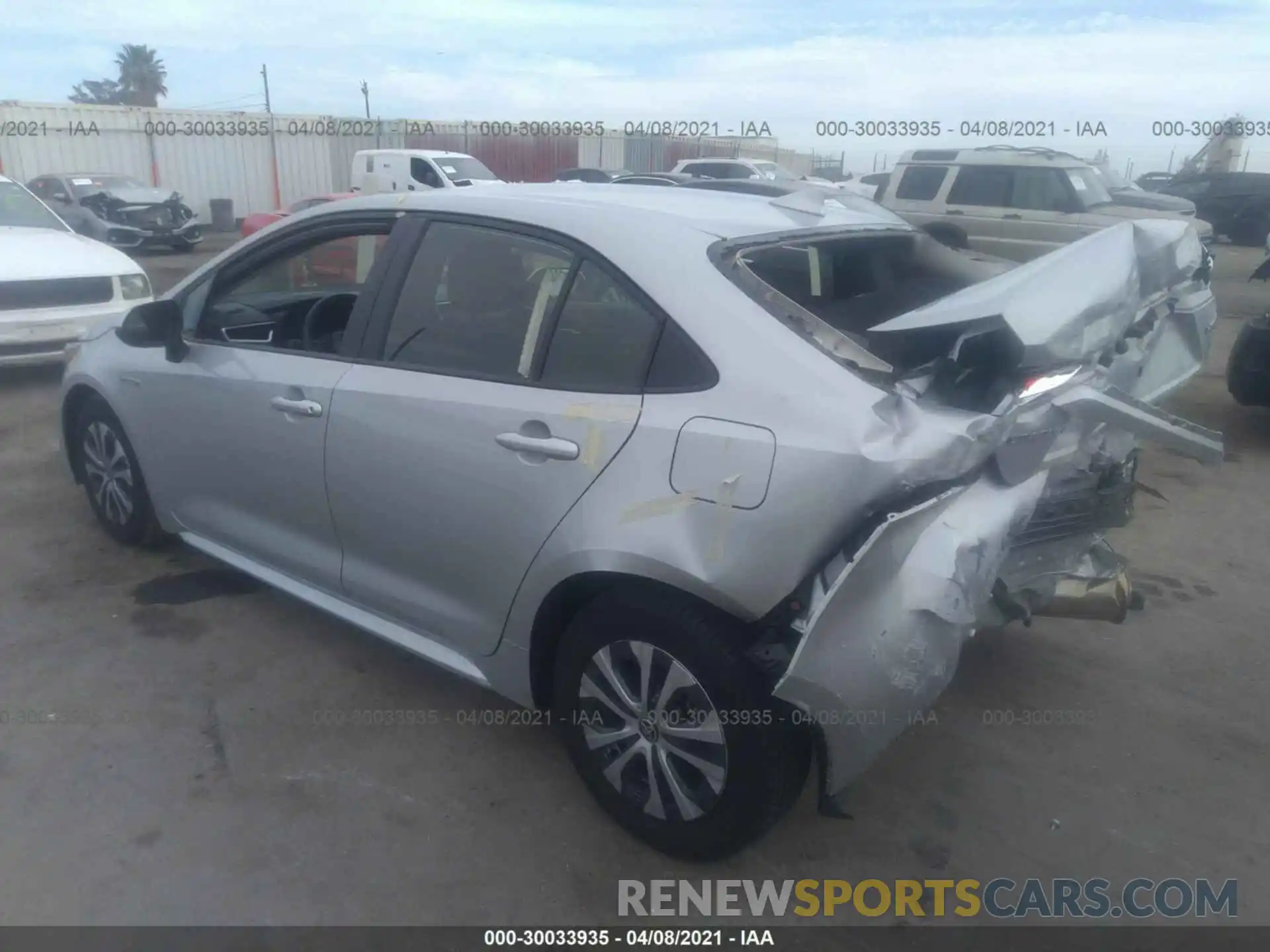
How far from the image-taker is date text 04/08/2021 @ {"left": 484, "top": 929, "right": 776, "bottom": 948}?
8.00ft

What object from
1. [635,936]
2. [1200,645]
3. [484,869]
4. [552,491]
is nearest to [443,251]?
[552,491]

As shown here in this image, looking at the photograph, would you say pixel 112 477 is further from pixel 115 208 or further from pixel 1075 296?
pixel 115 208

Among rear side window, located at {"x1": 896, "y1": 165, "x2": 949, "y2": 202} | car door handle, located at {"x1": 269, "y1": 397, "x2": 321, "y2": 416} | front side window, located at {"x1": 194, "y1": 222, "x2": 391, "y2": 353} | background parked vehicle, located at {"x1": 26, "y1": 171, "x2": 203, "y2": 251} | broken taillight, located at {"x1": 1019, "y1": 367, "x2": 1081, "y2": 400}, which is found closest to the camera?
broken taillight, located at {"x1": 1019, "y1": 367, "x2": 1081, "y2": 400}

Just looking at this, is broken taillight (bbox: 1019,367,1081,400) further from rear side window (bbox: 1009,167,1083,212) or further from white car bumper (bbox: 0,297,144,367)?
rear side window (bbox: 1009,167,1083,212)

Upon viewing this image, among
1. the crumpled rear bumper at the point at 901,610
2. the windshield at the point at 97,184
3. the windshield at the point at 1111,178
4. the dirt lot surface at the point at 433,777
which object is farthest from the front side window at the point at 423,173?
the crumpled rear bumper at the point at 901,610

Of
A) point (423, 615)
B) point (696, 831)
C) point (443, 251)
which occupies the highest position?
point (443, 251)

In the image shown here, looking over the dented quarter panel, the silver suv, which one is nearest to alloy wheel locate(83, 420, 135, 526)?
the dented quarter panel

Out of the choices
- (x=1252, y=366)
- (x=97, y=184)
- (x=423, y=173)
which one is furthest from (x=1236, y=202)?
(x=97, y=184)

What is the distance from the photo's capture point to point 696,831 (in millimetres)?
2559

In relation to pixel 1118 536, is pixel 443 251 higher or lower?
higher

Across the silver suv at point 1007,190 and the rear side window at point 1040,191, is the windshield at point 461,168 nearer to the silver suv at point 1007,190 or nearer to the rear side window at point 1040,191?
the silver suv at point 1007,190

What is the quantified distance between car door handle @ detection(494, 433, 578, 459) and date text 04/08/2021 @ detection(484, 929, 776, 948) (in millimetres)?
1205

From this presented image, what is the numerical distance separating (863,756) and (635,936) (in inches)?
29.3

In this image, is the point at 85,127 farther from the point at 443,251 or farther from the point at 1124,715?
the point at 1124,715
